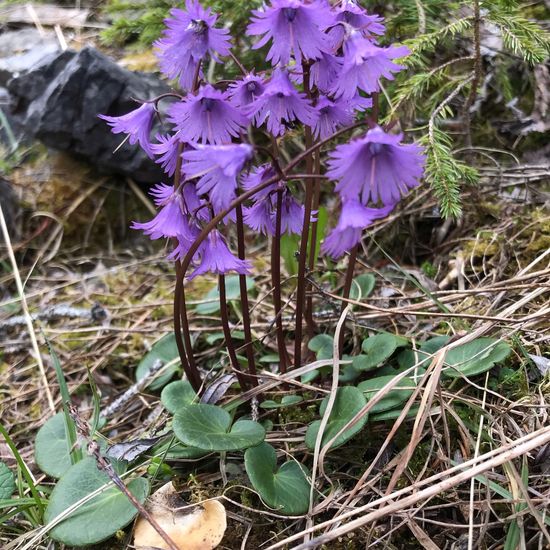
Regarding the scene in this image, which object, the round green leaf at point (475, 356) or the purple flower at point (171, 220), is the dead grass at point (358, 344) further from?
the purple flower at point (171, 220)

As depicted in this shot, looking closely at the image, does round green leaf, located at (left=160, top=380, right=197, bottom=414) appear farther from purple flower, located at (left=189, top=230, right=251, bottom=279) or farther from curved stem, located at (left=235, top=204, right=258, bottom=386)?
purple flower, located at (left=189, top=230, right=251, bottom=279)

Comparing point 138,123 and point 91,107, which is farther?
point 91,107

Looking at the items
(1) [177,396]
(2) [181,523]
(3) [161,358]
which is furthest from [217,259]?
(3) [161,358]

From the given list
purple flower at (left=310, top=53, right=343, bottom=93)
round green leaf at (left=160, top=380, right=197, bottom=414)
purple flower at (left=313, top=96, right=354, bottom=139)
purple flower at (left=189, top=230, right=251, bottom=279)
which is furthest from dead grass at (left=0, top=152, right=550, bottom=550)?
purple flower at (left=310, top=53, right=343, bottom=93)

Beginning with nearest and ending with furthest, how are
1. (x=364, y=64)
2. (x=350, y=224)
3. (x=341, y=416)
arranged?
1. (x=350, y=224)
2. (x=364, y=64)
3. (x=341, y=416)

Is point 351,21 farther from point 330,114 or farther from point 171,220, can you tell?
point 171,220

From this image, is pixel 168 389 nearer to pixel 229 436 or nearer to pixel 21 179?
pixel 229 436

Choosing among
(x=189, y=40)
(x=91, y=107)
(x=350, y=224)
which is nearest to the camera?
(x=350, y=224)

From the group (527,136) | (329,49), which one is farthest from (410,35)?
(329,49)
